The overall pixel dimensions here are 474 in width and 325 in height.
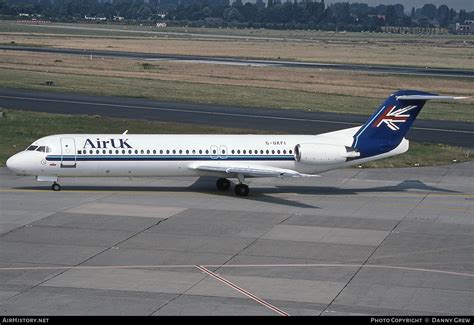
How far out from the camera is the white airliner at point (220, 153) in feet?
137

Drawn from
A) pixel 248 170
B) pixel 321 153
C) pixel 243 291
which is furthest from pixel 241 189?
pixel 243 291

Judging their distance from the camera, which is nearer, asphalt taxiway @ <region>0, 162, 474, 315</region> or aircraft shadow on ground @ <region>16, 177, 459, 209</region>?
asphalt taxiway @ <region>0, 162, 474, 315</region>

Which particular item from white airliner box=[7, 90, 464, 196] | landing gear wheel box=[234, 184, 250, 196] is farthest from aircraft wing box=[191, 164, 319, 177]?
landing gear wheel box=[234, 184, 250, 196]

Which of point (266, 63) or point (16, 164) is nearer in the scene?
point (16, 164)

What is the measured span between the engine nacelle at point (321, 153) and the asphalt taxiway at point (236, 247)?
187cm

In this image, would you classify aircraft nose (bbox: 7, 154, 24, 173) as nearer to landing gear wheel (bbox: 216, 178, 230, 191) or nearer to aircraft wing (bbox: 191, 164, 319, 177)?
aircraft wing (bbox: 191, 164, 319, 177)

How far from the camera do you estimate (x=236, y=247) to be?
3278 cm

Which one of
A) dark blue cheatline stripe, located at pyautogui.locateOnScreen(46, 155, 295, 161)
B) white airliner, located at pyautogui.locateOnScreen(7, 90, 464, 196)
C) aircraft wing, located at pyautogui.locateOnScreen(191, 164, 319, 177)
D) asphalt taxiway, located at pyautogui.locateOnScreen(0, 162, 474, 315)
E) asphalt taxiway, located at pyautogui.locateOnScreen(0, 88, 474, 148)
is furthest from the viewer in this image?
asphalt taxiway, located at pyautogui.locateOnScreen(0, 88, 474, 148)

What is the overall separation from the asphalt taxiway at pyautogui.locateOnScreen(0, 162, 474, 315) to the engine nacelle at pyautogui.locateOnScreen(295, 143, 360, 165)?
1.87m

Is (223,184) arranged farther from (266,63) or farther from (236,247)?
(266,63)

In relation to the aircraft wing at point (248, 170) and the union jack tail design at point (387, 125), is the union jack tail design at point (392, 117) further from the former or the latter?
the aircraft wing at point (248, 170)

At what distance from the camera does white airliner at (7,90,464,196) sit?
41.6 meters

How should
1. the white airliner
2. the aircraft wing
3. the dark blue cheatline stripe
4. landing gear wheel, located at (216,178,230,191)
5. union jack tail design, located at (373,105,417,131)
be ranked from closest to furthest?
1. the aircraft wing
2. the dark blue cheatline stripe
3. the white airliner
4. union jack tail design, located at (373,105,417,131)
5. landing gear wheel, located at (216,178,230,191)

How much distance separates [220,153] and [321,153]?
4835mm
